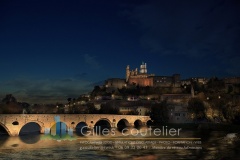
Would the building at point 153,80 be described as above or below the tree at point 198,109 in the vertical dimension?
above

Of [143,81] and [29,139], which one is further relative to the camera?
[143,81]

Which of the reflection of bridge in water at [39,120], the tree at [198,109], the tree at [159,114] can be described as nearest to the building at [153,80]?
the tree at [159,114]

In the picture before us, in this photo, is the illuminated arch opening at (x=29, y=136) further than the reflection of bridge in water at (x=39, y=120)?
No

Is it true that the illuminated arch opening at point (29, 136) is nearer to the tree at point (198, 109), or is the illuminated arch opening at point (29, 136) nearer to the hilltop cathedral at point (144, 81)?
the tree at point (198, 109)

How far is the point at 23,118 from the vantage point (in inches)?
1585

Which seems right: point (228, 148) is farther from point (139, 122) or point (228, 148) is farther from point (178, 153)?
point (139, 122)

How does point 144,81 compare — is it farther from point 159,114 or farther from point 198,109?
point 198,109

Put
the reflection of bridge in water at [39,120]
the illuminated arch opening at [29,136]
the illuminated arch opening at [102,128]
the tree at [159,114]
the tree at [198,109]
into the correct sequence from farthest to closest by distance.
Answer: the tree at [159,114]
the tree at [198,109]
the illuminated arch opening at [102,128]
the reflection of bridge in water at [39,120]
the illuminated arch opening at [29,136]

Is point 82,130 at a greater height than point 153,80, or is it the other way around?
point 153,80

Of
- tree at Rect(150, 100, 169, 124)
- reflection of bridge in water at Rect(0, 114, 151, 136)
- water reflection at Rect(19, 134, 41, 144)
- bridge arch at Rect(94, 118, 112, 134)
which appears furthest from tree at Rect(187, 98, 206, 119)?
water reflection at Rect(19, 134, 41, 144)

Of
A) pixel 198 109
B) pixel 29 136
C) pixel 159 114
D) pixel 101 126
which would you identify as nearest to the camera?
pixel 29 136

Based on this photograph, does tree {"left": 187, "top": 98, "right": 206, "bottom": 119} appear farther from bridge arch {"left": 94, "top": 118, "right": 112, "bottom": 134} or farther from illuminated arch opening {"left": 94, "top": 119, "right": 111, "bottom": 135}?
illuminated arch opening {"left": 94, "top": 119, "right": 111, "bottom": 135}

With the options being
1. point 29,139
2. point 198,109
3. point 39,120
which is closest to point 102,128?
point 198,109

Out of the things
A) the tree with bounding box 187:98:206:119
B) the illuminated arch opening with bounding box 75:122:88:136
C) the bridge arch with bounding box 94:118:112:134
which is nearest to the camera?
the illuminated arch opening with bounding box 75:122:88:136
